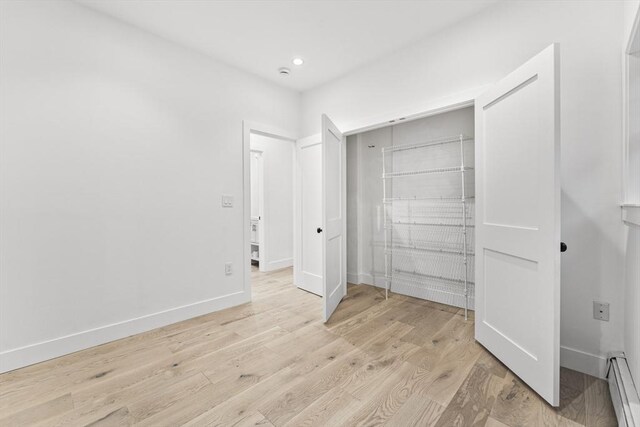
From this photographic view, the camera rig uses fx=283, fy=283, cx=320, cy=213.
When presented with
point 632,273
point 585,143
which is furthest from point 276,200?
point 632,273

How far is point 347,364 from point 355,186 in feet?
7.81

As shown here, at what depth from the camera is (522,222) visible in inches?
67.4

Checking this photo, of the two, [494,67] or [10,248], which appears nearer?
[10,248]

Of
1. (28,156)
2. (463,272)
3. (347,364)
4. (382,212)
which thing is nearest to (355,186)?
(382,212)

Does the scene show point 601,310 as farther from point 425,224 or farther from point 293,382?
point 293,382

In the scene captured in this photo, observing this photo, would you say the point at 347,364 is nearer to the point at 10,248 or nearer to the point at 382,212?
the point at 382,212

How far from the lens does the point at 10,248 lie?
190 cm

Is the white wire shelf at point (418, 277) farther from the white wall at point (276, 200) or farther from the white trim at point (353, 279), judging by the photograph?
the white wall at point (276, 200)

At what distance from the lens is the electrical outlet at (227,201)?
3.00 meters

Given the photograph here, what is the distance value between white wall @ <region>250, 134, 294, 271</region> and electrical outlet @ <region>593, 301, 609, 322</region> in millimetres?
3962

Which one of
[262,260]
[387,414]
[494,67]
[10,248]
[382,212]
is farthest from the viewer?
[262,260]

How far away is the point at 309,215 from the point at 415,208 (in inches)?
51.0

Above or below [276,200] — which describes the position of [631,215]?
below

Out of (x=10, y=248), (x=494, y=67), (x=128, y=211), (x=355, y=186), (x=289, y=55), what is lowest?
(x=10, y=248)
